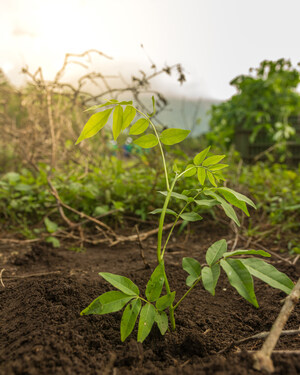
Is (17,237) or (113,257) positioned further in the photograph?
(17,237)

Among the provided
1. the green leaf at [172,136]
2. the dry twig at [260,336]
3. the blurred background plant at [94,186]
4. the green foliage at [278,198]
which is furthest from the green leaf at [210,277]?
the green foliage at [278,198]

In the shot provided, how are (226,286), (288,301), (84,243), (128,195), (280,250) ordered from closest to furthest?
1. (288,301)
2. (226,286)
3. (280,250)
4. (84,243)
5. (128,195)

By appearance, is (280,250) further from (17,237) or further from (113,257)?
(17,237)

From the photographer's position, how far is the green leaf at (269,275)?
775 mm

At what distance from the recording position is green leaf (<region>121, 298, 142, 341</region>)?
2.73 feet

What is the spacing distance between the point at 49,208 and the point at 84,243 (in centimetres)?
72

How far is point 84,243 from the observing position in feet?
7.81

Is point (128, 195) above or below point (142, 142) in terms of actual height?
below

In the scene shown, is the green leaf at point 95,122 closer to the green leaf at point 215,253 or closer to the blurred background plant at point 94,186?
the green leaf at point 215,253

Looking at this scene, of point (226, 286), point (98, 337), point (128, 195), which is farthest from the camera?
point (128, 195)

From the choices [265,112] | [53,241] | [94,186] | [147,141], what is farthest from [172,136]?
[265,112]

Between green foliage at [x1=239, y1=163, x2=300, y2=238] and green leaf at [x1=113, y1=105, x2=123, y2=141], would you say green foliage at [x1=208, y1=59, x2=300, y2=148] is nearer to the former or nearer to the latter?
green foliage at [x1=239, y1=163, x2=300, y2=238]

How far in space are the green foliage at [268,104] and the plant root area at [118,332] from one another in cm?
474

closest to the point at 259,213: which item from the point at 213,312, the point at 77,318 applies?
the point at 213,312
